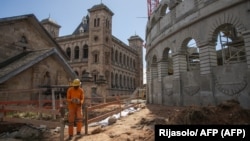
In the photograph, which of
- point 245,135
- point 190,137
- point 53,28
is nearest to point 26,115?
point 190,137

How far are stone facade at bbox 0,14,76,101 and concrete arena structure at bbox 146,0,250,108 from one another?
28.6ft

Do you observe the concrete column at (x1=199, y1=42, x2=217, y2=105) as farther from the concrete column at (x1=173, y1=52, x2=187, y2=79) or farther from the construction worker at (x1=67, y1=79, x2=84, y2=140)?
the construction worker at (x1=67, y1=79, x2=84, y2=140)

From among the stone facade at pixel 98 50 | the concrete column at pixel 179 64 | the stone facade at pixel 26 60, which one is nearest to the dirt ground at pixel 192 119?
the concrete column at pixel 179 64

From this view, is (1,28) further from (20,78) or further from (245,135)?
(245,135)

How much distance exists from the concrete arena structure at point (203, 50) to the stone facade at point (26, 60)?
28.6 feet

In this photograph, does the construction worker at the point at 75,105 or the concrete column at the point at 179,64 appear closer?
the construction worker at the point at 75,105

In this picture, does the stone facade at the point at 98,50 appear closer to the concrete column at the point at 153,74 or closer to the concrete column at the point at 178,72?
the concrete column at the point at 153,74

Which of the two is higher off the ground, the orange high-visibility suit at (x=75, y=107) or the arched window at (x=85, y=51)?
the arched window at (x=85, y=51)

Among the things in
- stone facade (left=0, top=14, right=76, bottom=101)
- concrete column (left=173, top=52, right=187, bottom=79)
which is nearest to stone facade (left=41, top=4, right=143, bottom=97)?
stone facade (left=0, top=14, right=76, bottom=101)

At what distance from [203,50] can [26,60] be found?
1254 centimetres

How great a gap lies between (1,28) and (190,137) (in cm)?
1713

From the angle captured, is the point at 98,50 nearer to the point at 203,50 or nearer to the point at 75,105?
the point at 203,50

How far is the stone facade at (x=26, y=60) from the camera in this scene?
14023mm

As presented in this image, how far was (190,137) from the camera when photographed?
476cm
